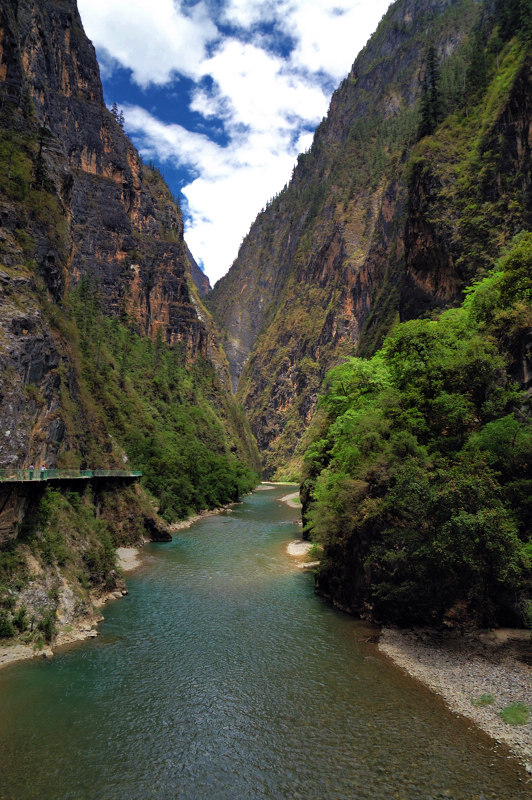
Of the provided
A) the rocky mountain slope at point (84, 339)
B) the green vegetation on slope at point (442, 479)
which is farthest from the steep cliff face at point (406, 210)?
the rocky mountain slope at point (84, 339)

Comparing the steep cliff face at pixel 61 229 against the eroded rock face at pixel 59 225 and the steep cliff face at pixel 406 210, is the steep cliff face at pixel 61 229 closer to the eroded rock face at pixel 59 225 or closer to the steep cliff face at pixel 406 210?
the eroded rock face at pixel 59 225

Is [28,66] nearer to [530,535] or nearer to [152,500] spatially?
[152,500]

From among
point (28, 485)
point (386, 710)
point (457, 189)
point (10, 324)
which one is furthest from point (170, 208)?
point (386, 710)

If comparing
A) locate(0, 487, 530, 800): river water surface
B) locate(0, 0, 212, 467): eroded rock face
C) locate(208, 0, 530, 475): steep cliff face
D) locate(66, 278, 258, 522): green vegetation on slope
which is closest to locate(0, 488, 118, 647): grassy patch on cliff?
locate(0, 487, 530, 800): river water surface

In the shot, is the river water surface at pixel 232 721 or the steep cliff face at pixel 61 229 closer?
the river water surface at pixel 232 721

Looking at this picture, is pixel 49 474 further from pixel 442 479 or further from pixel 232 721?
pixel 442 479

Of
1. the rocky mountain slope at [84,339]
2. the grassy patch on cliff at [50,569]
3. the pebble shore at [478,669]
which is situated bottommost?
the pebble shore at [478,669]

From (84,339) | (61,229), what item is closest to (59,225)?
(61,229)
